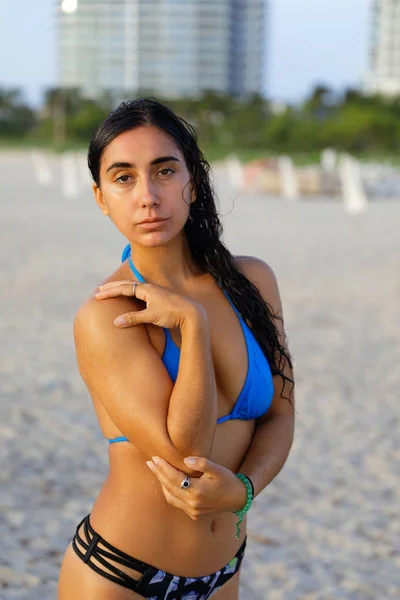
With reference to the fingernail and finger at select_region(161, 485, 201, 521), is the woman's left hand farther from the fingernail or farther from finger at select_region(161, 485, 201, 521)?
the fingernail

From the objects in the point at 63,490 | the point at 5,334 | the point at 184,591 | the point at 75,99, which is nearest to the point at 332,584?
the point at 63,490

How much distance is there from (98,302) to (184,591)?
0.64 m

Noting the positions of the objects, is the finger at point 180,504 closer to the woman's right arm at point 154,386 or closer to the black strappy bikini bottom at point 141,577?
the woman's right arm at point 154,386

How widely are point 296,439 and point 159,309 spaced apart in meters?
3.80

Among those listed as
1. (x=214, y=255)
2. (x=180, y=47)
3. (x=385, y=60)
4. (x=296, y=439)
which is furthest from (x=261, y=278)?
(x=385, y=60)

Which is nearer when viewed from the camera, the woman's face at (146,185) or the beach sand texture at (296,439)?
the woman's face at (146,185)

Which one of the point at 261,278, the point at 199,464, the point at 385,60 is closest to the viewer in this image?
the point at 199,464

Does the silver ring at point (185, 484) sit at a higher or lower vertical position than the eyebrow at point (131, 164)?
lower

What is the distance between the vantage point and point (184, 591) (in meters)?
1.76

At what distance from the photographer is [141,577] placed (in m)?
1.70

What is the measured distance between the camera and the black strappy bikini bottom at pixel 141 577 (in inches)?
66.8

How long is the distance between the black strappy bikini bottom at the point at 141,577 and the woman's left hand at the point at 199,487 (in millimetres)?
183

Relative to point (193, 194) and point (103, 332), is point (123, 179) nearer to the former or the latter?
point (193, 194)

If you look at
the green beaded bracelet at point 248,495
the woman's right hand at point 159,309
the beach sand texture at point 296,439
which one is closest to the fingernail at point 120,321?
the woman's right hand at point 159,309
